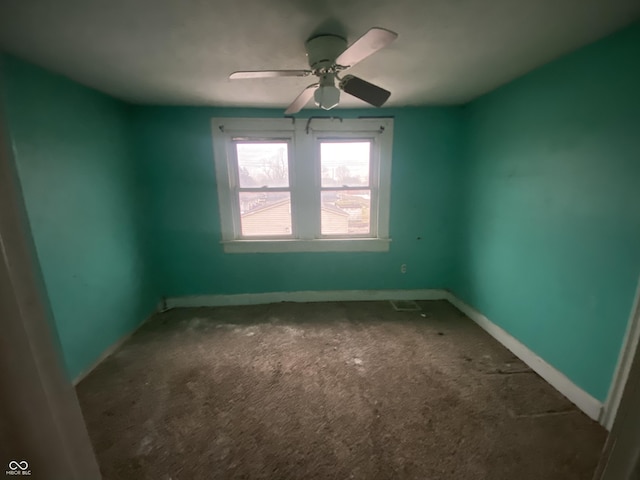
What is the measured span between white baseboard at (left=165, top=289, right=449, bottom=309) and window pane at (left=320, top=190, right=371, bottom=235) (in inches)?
28.4

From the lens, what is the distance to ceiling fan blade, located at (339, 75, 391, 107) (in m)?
1.44

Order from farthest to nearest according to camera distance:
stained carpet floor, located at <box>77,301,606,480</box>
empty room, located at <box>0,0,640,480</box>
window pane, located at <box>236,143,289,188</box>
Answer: window pane, located at <box>236,143,289,188</box>, stained carpet floor, located at <box>77,301,606,480</box>, empty room, located at <box>0,0,640,480</box>

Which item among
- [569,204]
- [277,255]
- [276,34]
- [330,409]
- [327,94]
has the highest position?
[276,34]

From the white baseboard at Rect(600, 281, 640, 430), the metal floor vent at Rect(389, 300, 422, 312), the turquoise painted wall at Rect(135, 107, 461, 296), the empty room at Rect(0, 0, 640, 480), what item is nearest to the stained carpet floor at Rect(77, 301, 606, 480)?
the empty room at Rect(0, 0, 640, 480)

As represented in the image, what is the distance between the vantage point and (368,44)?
A: 116cm

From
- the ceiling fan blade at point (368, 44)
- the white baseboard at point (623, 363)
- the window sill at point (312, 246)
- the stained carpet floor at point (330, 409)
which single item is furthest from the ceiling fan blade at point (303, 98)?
the white baseboard at point (623, 363)

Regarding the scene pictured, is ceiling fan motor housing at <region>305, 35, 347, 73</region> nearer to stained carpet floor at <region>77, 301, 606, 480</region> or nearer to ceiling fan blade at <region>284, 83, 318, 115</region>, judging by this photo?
ceiling fan blade at <region>284, 83, 318, 115</region>

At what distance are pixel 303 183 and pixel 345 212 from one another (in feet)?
1.90

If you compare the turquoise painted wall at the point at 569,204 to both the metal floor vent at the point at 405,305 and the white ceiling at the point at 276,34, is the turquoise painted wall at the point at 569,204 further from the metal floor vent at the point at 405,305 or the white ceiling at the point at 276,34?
the metal floor vent at the point at 405,305

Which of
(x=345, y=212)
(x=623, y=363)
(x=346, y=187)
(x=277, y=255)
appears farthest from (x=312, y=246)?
(x=623, y=363)

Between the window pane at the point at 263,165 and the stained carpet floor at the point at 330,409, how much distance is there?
1541 mm

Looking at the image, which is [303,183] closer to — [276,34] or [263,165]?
[263,165]

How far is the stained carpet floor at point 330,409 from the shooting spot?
1349 mm

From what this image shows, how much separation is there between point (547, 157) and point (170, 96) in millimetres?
2955
